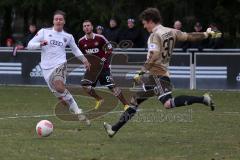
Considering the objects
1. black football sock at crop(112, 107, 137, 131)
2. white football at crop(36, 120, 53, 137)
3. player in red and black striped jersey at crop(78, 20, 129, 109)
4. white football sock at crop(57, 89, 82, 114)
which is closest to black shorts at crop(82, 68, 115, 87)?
player in red and black striped jersey at crop(78, 20, 129, 109)

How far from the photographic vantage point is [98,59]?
18.3 metres

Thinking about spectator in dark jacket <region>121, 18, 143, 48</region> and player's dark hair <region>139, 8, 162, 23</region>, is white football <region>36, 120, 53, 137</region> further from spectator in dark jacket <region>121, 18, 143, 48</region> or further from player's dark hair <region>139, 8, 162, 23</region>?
spectator in dark jacket <region>121, 18, 143, 48</region>

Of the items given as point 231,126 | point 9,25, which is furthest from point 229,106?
point 9,25

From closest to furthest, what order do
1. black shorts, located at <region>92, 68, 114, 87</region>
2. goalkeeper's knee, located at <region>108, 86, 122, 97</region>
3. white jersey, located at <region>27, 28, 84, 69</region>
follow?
white jersey, located at <region>27, 28, 84, 69</region> → goalkeeper's knee, located at <region>108, 86, 122, 97</region> → black shorts, located at <region>92, 68, 114, 87</region>

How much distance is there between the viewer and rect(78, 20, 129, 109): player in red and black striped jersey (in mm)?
17797

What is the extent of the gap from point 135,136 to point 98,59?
561 cm

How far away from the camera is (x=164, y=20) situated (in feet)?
97.4

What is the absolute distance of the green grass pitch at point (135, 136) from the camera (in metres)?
10.7

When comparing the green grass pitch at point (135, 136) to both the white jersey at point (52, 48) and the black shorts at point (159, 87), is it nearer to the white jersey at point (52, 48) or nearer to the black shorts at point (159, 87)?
the black shorts at point (159, 87)

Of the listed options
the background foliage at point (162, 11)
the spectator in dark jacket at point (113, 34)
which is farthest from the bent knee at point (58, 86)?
the background foliage at point (162, 11)

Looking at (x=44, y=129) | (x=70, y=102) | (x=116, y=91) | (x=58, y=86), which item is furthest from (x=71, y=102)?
(x=116, y=91)

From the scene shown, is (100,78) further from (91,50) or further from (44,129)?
(44,129)

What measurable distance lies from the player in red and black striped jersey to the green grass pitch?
32.7 inches

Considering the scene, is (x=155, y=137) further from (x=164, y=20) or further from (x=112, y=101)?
(x=164, y=20)
